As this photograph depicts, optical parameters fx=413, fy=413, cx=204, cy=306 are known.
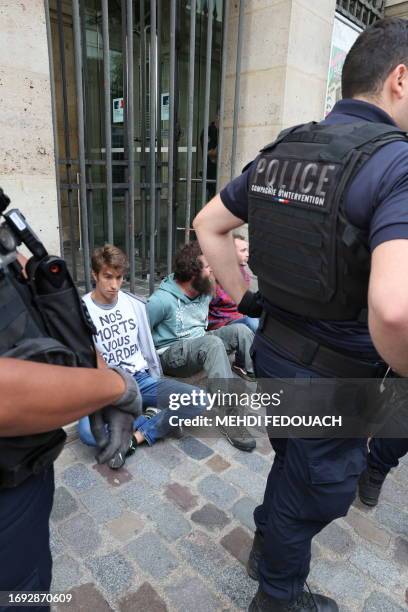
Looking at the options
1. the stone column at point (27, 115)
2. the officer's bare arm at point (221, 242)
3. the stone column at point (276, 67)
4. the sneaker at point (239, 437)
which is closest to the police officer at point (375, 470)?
the sneaker at point (239, 437)

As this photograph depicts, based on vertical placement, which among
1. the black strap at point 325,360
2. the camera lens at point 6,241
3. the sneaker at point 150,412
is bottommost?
the sneaker at point 150,412

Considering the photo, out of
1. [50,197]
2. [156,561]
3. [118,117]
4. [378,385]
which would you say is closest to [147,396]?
[156,561]

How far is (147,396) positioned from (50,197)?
4.88 ft

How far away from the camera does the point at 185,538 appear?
2.00 m

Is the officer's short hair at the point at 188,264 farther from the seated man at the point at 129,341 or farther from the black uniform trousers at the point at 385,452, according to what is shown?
the black uniform trousers at the point at 385,452

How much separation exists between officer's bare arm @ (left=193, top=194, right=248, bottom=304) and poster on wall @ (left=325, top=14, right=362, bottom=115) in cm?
344

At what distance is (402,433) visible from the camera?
2045 mm

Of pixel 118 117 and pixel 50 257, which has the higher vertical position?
pixel 118 117

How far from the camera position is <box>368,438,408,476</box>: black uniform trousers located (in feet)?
6.95

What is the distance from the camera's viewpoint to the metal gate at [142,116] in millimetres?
3217

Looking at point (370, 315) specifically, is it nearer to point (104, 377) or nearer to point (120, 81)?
point (104, 377)

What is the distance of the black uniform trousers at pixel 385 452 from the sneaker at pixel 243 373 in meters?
1.37

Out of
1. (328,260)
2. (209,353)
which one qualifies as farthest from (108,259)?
(328,260)

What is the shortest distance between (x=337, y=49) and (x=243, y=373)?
353cm
